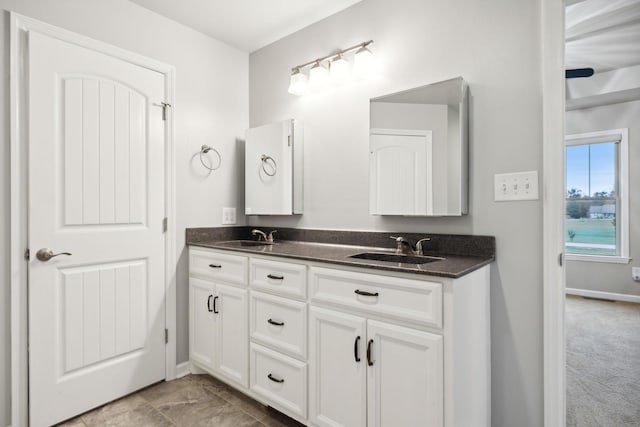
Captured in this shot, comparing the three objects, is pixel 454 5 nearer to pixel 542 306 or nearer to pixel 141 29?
pixel 542 306

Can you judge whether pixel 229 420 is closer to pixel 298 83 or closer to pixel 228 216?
pixel 228 216

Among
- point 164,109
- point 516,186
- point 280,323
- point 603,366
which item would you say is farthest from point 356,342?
point 603,366

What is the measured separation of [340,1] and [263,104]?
94cm

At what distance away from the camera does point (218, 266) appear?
7.09 ft

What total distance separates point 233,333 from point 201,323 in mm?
361

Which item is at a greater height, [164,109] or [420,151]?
[164,109]

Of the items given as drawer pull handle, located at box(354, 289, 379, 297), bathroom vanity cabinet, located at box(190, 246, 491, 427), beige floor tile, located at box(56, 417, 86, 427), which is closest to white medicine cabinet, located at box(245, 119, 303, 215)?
bathroom vanity cabinet, located at box(190, 246, 491, 427)

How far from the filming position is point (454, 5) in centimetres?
180

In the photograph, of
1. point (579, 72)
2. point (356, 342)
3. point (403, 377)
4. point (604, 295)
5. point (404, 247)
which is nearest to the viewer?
point (403, 377)

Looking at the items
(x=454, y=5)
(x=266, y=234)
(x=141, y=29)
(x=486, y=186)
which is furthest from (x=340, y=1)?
(x=266, y=234)

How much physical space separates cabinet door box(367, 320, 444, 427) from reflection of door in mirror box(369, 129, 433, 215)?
0.73 m

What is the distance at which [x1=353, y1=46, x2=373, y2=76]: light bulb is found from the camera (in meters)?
2.06

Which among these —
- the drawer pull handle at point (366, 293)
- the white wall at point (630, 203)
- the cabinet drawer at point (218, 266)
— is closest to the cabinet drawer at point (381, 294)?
the drawer pull handle at point (366, 293)

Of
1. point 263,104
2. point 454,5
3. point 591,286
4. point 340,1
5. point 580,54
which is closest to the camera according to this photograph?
point 454,5
